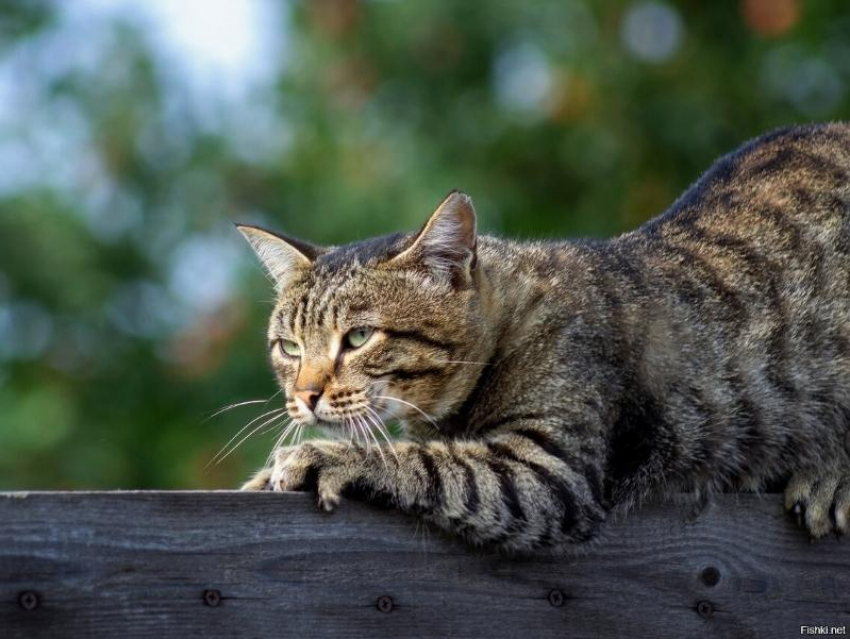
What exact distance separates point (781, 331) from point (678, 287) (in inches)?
11.6

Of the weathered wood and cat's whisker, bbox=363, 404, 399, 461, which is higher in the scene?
cat's whisker, bbox=363, 404, 399, 461

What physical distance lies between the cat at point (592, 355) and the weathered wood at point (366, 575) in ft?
0.47

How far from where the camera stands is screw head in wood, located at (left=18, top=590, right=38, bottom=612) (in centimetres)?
227

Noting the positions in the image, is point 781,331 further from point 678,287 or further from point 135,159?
point 135,159

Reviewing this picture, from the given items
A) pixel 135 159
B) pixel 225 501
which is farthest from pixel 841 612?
pixel 135 159

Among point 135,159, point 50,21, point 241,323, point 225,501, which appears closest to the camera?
point 225,501

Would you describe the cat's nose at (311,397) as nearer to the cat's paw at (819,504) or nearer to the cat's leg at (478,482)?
the cat's leg at (478,482)

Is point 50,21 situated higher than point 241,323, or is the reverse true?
point 50,21

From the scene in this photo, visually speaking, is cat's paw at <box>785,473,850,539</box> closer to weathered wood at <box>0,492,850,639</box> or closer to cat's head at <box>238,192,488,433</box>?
weathered wood at <box>0,492,850,639</box>

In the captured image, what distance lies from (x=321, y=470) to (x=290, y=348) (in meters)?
0.97

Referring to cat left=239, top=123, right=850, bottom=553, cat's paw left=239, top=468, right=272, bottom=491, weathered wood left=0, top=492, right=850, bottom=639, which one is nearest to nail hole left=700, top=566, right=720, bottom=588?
weathered wood left=0, top=492, right=850, bottom=639

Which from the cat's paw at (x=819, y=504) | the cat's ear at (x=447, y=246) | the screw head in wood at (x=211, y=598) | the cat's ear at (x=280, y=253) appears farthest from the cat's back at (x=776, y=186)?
the screw head in wood at (x=211, y=598)

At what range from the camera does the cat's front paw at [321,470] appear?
2641 millimetres

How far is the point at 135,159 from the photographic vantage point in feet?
38.0
